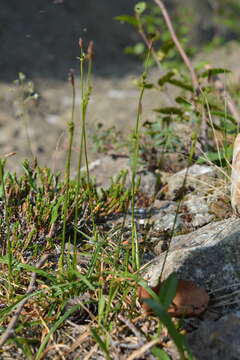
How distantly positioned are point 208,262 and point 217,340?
39 cm

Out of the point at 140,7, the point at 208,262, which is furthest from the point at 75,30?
the point at 208,262


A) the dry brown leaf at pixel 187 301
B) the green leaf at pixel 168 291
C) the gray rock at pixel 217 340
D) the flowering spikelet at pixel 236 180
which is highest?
the flowering spikelet at pixel 236 180

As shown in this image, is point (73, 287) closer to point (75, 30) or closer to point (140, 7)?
point (140, 7)

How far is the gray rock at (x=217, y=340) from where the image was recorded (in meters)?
1.48

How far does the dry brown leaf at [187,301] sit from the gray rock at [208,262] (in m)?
0.11

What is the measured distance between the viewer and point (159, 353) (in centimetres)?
149

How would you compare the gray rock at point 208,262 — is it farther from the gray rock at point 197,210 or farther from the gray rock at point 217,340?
the gray rock at point 197,210

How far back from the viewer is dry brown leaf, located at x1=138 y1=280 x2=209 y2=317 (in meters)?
1.62

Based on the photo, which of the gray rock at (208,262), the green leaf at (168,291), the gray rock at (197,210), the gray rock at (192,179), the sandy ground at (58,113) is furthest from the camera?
the sandy ground at (58,113)

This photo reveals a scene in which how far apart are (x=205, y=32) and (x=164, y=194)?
6.04 m

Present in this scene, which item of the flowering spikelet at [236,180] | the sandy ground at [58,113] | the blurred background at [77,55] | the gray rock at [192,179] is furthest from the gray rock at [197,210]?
the blurred background at [77,55]

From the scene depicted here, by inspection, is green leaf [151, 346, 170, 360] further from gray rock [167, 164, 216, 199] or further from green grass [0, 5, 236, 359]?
gray rock [167, 164, 216, 199]

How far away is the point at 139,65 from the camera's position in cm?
718

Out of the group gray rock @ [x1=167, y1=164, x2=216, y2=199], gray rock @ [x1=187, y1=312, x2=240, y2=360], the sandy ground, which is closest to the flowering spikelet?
gray rock @ [x1=167, y1=164, x2=216, y2=199]
